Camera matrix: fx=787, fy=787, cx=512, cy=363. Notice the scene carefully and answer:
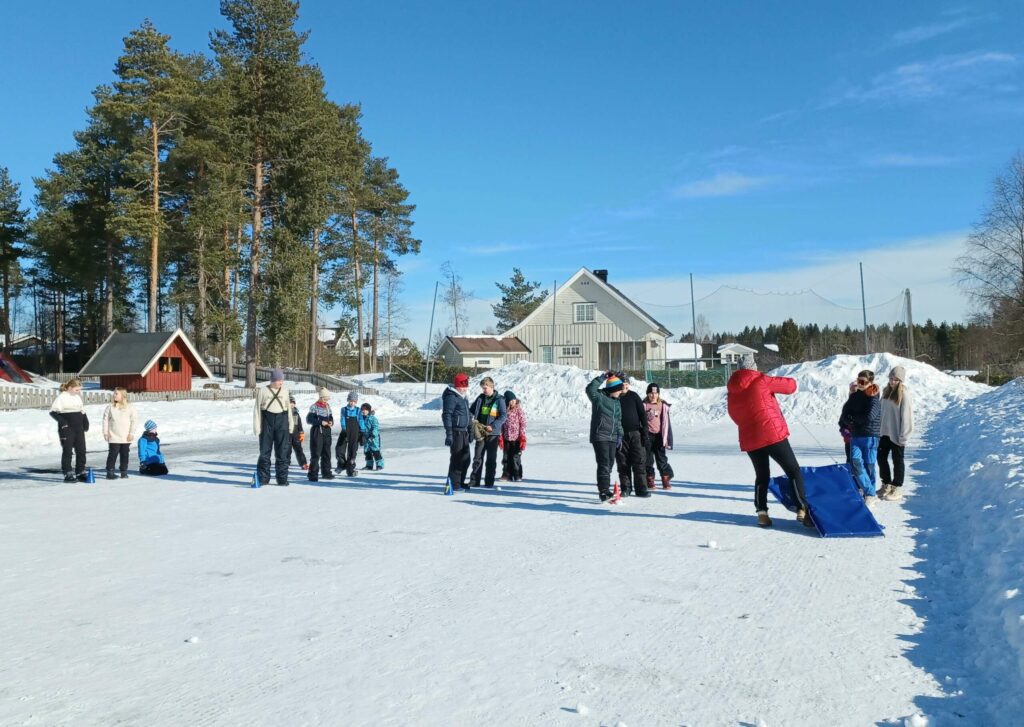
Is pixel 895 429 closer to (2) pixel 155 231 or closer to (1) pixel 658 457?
(1) pixel 658 457

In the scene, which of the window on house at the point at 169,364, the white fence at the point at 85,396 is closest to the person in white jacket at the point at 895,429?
the white fence at the point at 85,396

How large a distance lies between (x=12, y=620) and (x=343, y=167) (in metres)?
40.5

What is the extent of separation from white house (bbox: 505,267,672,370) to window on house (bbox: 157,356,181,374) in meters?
23.2

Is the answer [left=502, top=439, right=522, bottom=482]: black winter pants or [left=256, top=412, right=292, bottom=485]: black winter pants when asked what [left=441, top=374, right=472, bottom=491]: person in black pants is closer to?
[left=502, top=439, right=522, bottom=482]: black winter pants

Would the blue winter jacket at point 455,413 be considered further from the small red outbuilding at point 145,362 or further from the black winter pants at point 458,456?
the small red outbuilding at point 145,362

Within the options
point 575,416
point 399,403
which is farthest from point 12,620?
point 399,403

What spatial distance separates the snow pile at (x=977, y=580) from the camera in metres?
4.07

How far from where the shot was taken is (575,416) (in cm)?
3228

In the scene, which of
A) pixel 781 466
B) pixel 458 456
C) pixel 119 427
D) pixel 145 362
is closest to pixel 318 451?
pixel 458 456

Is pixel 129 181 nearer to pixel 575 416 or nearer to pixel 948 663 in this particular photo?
pixel 575 416

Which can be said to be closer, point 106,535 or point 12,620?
point 12,620

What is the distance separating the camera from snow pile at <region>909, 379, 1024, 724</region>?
13.4 ft

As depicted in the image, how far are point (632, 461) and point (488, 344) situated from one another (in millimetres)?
47877

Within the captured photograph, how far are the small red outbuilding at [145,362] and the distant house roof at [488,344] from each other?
20.7 metres
